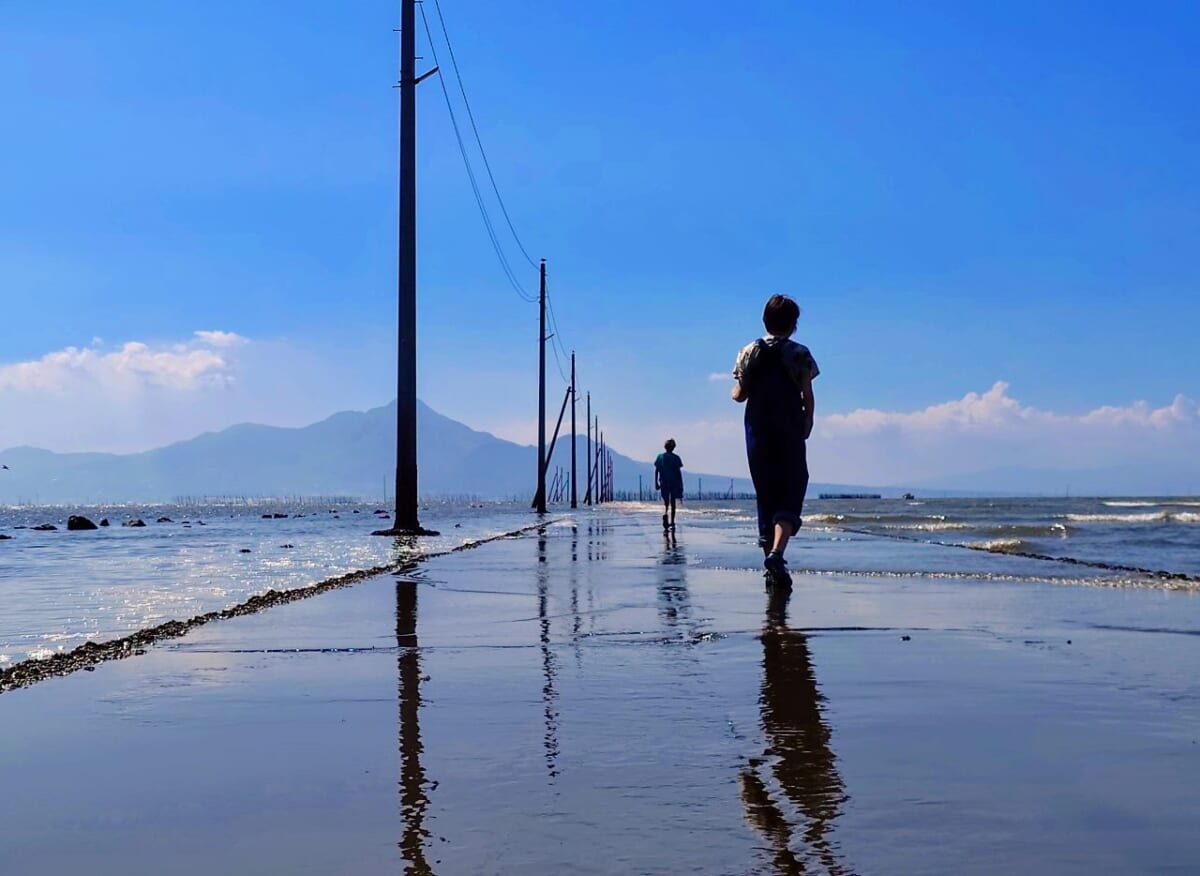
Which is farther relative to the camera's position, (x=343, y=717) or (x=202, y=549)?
(x=202, y=549)

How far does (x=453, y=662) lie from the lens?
4.82 metres

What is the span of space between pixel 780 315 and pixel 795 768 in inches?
232

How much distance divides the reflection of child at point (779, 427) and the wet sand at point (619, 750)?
82.4 inches

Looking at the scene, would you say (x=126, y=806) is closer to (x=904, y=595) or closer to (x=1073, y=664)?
(x=1073, y=664)

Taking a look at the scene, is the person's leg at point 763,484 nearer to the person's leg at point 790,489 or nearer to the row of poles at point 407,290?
the person's leg at point 790,489

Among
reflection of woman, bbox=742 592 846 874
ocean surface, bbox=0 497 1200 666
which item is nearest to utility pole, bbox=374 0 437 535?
ocean surface, bbox=0 497 1200 666

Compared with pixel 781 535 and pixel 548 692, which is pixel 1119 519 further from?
pixel 548 692

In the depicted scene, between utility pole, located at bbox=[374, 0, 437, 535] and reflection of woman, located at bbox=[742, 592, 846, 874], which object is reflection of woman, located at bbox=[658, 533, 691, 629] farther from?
utility pole, located at bbox=[374, 0, 437, 535]

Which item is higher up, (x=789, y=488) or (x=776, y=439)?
(x=776, y=439)

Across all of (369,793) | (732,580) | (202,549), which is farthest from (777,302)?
(202,549)

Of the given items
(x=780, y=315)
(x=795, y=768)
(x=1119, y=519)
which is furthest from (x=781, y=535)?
(x=1119, y=519)

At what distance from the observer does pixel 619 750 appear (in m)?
3.11

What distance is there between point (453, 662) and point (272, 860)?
258 centimetres

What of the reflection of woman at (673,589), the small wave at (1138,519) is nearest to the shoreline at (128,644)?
the reflection of woman at (673,589)
